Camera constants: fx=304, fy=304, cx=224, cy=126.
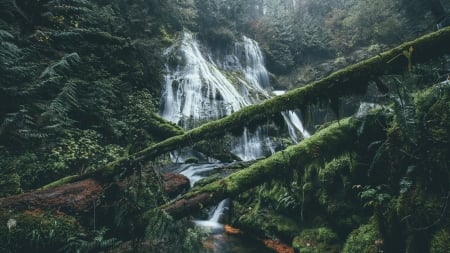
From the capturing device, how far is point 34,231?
180 inches

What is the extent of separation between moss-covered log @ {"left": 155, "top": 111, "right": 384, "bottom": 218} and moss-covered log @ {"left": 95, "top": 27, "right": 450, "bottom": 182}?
0.77 m

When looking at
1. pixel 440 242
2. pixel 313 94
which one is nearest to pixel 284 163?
pixel 313 94

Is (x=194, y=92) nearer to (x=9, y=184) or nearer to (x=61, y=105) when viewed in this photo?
(x=61, y=105)

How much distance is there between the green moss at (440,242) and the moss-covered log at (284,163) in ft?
6.62

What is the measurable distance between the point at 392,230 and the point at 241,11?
1191 inches

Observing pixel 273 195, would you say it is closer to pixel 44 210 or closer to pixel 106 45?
pixel 44 210

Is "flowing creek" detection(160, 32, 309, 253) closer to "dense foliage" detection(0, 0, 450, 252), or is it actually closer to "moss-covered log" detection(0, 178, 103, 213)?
"dense foliage" detection(0, 0, 450, 252)

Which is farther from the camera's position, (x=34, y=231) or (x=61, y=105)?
(x=61, y=105)

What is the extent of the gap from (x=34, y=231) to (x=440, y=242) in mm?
5567

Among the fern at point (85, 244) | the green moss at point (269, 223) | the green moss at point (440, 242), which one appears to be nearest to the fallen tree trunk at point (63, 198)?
the fern at point (85, 244)

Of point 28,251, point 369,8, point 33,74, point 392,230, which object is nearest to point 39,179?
point 33,74

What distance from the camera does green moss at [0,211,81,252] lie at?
438 cm

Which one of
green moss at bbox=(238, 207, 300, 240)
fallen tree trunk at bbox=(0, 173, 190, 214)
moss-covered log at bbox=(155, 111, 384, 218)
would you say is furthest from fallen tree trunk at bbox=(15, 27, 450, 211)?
green moss at bbox=(238, 207, 300, 240)

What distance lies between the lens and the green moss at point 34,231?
4.38 m
